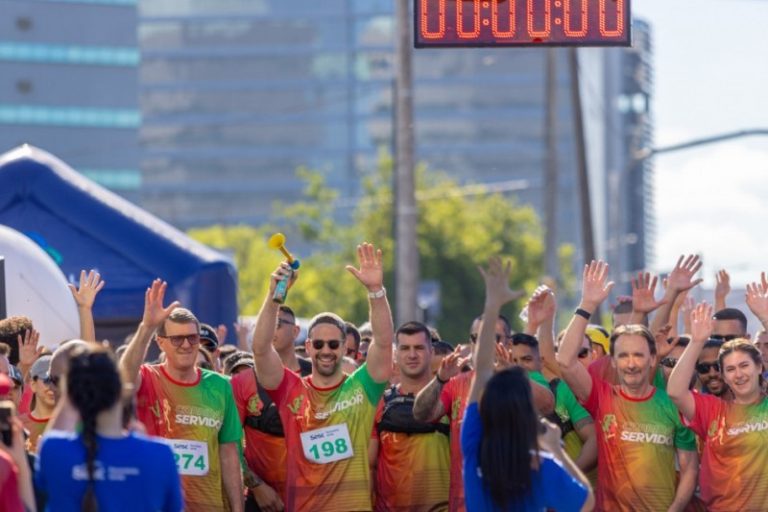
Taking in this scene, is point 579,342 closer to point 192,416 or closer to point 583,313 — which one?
point 583,313

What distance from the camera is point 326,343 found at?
9734 mm

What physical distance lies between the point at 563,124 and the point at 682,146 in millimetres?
122022

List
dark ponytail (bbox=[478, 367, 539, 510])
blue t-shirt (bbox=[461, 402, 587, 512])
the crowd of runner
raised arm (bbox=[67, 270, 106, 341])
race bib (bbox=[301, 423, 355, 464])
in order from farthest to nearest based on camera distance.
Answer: raised arm (bbox=[67, 270, 106, 341]), race bib (bbox=[301, 423, 355, 464]), the crowd of runner, blue t-shirt (bbox=[461, 402, 587, 512]), dark ponytail (bbox=[478, 367, 539, 510])

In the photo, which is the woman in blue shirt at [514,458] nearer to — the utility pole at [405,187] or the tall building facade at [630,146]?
the utility pole at [405,187]

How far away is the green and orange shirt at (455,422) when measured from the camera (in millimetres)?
9852

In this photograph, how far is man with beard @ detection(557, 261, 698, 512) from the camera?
980cm

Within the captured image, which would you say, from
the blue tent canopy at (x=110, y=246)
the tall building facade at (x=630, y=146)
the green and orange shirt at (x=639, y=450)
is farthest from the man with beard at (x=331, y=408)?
the tall building facade at (x=630, y=146)

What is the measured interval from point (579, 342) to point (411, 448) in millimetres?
1122

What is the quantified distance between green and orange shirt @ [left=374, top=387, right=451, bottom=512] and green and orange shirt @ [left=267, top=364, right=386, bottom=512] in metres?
0.42

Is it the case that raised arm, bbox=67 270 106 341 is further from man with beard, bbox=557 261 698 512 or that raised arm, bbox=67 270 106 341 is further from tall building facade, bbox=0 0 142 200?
tall building facade, bbox=0 0 142 200

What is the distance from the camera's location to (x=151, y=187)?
14538 cm

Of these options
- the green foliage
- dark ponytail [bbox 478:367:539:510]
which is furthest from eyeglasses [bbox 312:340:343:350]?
the green foliage

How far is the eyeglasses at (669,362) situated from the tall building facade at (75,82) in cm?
9685

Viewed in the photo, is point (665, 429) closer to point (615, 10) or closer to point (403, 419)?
point (403, 419)
